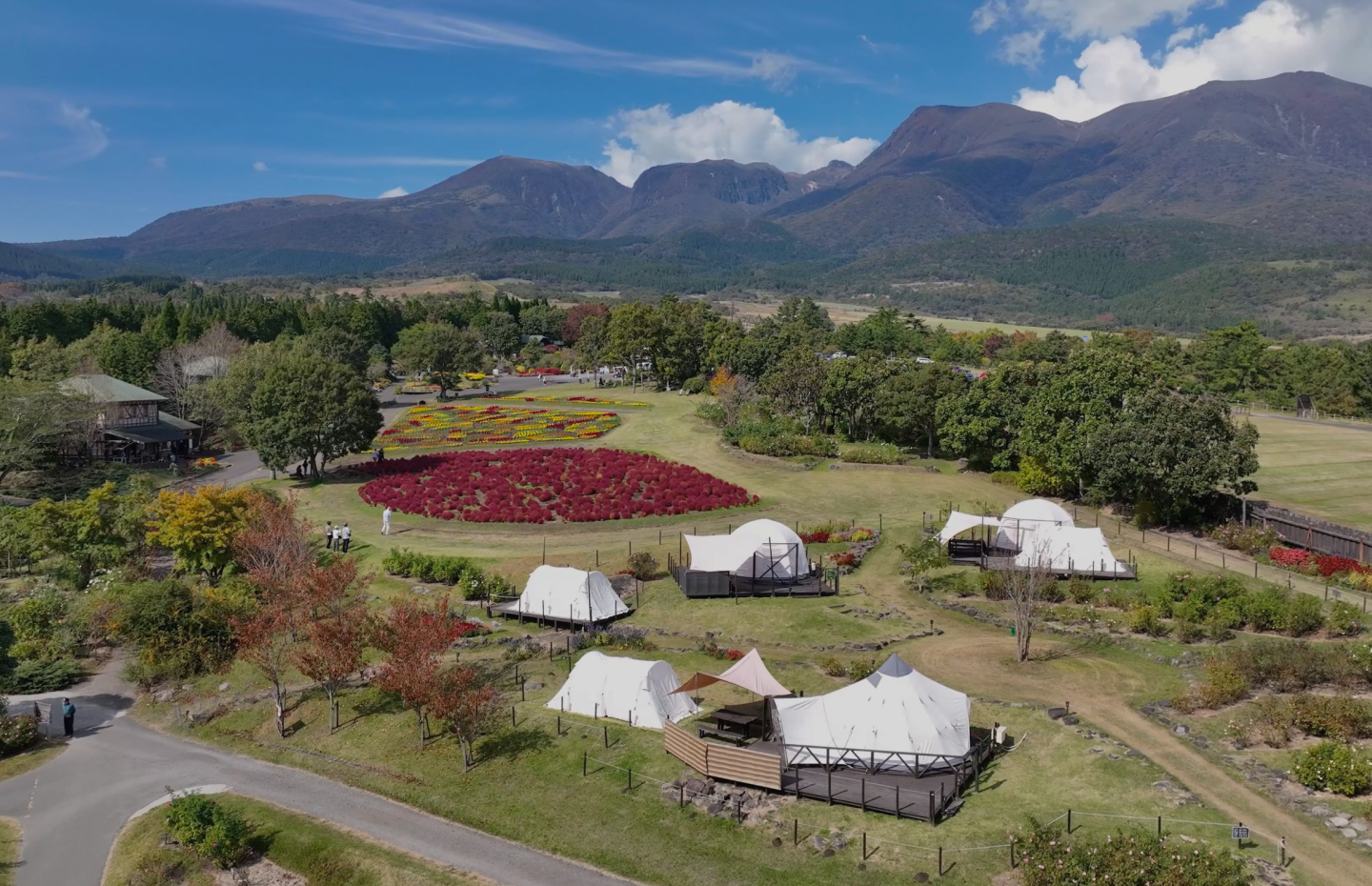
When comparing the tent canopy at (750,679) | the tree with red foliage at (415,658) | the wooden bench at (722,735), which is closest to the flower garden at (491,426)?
the tree with red foliage at (415,658)

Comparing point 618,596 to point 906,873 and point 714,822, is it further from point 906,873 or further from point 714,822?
point 906,873

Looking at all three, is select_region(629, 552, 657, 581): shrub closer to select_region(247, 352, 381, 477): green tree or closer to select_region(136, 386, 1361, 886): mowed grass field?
select_region(136, 386, 1361, 886): mowed grass field

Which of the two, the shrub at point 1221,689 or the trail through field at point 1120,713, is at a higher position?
the shrub at point 1221,689

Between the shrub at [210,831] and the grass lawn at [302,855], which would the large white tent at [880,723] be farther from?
the shrub at [210,831]

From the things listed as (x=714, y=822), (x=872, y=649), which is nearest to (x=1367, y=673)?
(x=872, y=649)

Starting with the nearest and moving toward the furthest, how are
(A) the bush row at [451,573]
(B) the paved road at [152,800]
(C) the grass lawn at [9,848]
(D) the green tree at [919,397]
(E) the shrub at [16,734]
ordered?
(B) the paved road at [152,800] < (C) the grass lawn at [9,848] < (E) the shrub at [16,734] < (A) the bush row at [451,573] < (D) the green tree at [919,397]

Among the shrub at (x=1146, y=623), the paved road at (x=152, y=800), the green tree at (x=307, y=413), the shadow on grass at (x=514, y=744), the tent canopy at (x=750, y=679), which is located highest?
the green tree at (x=307, y=413)
